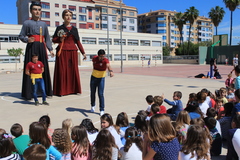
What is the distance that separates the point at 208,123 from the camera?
4.38 metres

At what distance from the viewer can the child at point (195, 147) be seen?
118 inches

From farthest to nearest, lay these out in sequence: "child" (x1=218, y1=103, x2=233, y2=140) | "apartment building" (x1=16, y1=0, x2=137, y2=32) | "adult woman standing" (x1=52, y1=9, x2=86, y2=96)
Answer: "apartment building" (x1=16, y1=0, x2=137, y2=32), "adult woman standing" (x1=52, y1=9, x2=86, y2=96), "child" (x1=218, y1=103, x2=233, y2=140)

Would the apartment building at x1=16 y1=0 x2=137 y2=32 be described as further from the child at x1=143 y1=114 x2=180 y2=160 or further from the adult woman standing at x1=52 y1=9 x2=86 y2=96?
the child at x1=143 y1=114 x2=180 y2=160

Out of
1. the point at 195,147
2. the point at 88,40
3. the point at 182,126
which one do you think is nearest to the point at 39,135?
the point at 195,147

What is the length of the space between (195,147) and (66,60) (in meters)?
7.68

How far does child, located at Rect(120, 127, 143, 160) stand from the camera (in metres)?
3.30

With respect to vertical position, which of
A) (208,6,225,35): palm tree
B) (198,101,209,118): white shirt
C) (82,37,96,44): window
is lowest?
(198,101,209,118): white shirt

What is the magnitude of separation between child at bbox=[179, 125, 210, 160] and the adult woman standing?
7299 mm

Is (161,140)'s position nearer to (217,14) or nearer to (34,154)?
(34,154)

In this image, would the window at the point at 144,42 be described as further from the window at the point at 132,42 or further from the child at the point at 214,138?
the child at the point at 214,138

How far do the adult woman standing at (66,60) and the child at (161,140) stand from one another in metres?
7.28

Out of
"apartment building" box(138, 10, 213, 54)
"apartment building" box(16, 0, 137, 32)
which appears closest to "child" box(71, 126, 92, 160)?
"apartment building" box(16, 0, 137, 32)

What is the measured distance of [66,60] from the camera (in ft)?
32.3

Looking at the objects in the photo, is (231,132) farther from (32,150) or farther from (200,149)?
(32,150)
